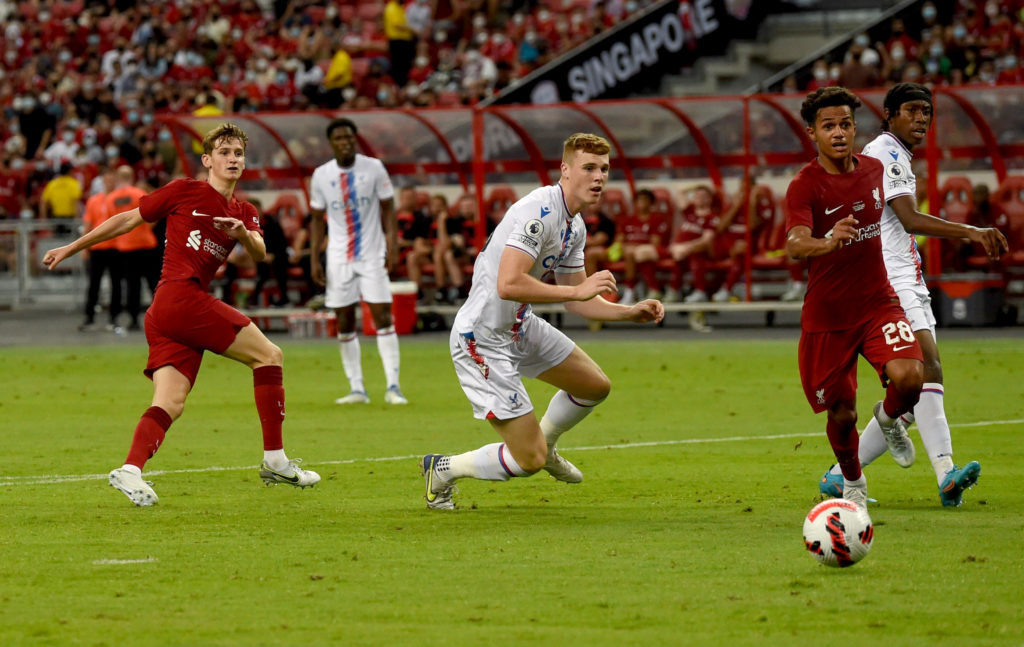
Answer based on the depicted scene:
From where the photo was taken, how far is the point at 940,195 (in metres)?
23.2

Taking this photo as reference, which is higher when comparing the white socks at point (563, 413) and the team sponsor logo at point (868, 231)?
the team sponsor logo at point (868, 231)

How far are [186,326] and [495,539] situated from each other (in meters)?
2.41

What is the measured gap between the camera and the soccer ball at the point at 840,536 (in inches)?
274

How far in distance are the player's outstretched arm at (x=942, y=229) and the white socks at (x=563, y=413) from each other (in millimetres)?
1920

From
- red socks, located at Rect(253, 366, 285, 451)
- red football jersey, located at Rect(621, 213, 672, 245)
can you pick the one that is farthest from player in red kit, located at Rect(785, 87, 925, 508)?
red football jersey, located at Rect(621, 213, 672, 245)

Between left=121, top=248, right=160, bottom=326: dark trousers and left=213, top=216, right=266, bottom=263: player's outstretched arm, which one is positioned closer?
left=213, top=216, right=266, bottom=263: player's outstretched arm

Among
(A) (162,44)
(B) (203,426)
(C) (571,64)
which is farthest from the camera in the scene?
(A) (162,44)

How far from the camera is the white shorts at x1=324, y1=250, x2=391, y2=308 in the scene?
595 inches

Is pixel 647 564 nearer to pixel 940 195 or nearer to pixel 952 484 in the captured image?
pixel 952 484

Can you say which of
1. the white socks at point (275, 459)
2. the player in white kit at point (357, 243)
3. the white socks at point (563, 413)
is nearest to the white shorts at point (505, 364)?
the white socks at point (563, 413)

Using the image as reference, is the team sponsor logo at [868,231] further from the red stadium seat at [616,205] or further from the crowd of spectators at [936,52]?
the crowd of spectators at [936,52]

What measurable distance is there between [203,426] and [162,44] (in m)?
24.9

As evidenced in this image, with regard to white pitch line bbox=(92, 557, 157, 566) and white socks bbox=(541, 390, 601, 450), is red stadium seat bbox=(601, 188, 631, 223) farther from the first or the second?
white pitch line bbox=(92, 557, 157, 566)

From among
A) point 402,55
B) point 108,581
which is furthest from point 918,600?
point 402,55
